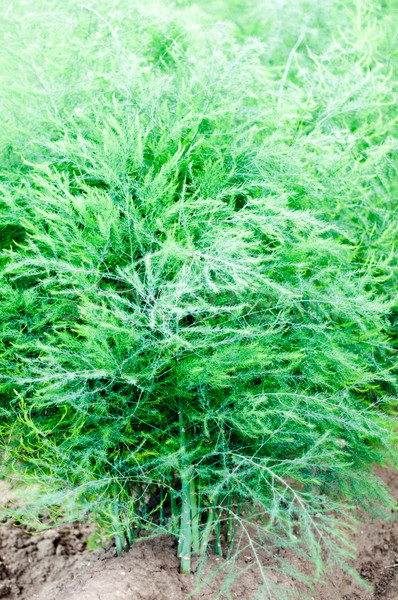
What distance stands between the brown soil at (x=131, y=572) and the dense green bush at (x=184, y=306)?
0.24 metres

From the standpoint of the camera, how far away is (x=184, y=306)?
9.22 ft

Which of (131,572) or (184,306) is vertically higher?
(184,306)

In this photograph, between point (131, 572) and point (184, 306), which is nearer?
point (184, 306)

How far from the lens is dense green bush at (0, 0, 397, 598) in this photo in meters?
2.72

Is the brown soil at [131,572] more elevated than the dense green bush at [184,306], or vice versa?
the dense green bush at [184,306]

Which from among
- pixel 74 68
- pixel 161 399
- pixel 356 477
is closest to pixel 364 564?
pixel 356 477

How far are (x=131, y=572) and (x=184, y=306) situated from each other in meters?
2.03

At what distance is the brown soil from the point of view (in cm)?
318

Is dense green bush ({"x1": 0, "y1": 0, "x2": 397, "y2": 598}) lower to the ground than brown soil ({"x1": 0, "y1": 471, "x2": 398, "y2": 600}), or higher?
higher

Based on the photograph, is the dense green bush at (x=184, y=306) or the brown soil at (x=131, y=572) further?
the brown soil at (x=131, y=572)

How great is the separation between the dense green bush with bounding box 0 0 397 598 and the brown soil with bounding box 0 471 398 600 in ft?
0.80

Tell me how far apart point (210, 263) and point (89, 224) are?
0.84 m

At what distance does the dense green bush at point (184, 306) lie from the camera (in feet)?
8.92

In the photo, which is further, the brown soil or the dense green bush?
the brown soil
